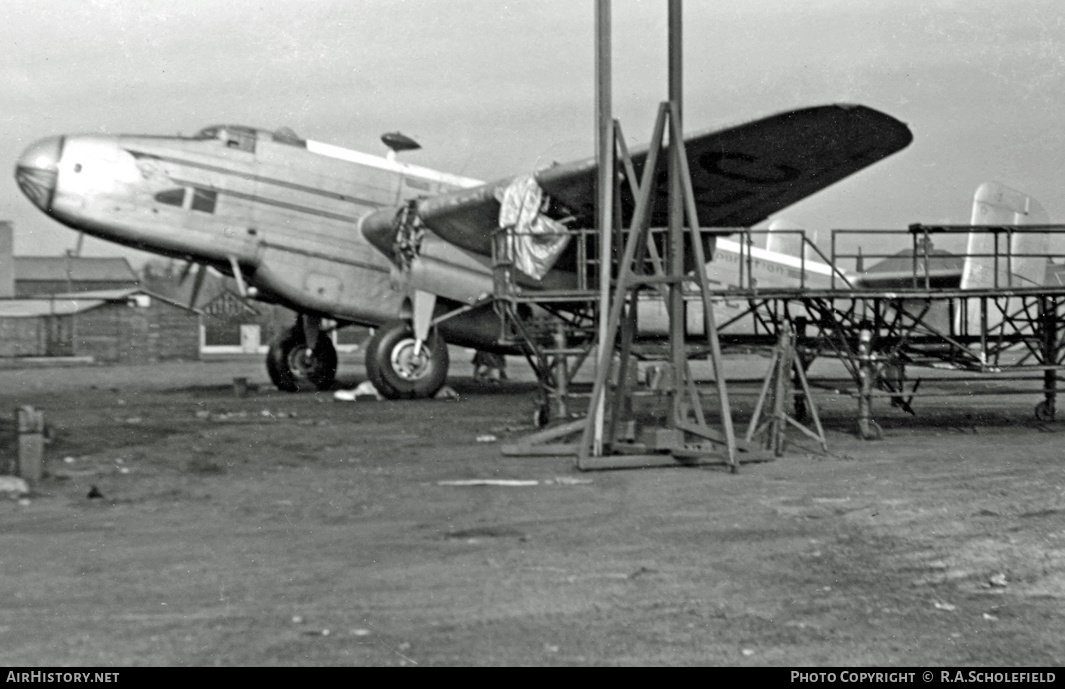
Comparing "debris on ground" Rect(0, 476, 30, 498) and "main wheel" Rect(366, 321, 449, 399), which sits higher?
"main wheel" Rect(366, 321, 449, 399)

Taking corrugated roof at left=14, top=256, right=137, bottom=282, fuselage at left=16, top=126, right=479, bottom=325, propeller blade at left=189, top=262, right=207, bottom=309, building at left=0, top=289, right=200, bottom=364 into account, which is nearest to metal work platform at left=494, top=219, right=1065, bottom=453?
fuselage at left=16, top=126, right=479, bottom=325

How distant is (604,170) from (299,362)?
1027 centimetres

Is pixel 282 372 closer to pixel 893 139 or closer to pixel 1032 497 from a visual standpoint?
pixel 893 139

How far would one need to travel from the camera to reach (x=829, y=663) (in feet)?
12.5

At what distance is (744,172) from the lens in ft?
43.7

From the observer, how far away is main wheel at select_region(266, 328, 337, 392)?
61.0 ft

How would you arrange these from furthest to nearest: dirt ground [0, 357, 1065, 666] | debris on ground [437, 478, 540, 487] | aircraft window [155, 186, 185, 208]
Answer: aircraft window [155, 186, 185, 208], debris on ground [437, 478, 540, 487], dirt ground [0, 357, 1065, 666]

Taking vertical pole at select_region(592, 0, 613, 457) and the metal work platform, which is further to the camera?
the metal work platform

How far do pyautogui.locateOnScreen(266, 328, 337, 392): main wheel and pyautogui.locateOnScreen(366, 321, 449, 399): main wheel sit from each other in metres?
2.94

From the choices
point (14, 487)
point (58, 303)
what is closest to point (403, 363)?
point (14, 487)

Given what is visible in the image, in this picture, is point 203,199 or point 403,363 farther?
point 203,199

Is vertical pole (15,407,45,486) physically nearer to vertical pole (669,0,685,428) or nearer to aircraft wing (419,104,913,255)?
vertical pole (669,0,685,428)

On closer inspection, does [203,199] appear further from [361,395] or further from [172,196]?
[361,395]

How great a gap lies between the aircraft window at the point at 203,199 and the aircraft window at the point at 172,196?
0.61 feet
